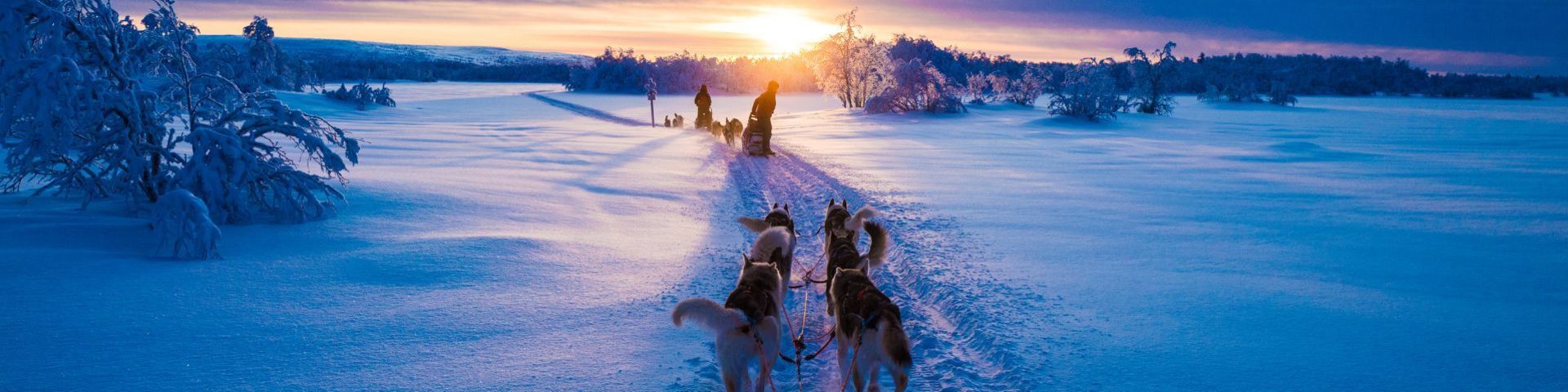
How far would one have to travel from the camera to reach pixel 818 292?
5234mm

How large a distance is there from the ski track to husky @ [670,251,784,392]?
0.31 metres

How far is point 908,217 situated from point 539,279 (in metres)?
4.10

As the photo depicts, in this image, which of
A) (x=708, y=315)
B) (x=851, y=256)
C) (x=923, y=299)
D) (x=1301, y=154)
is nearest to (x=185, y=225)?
(x=708, y=315)

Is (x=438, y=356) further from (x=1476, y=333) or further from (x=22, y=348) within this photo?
(x=1476, y=333)

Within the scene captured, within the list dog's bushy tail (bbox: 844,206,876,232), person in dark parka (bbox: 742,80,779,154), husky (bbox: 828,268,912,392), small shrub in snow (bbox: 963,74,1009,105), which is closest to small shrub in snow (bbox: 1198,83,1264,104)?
small shrub in snow (bbox: 963,74,1009,105)

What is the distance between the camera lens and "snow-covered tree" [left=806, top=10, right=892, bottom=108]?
33844mm

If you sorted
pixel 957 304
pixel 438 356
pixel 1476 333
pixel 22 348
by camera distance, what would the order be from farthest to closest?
pixel 957 304, pixel 1476 333, pixel 438 356, pixel 22 348

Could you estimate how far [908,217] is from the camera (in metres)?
7.48

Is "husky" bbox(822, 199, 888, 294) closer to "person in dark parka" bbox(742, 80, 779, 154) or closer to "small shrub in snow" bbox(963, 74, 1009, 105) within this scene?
"person in dark parka" bbox(742, 80, 779, 154)

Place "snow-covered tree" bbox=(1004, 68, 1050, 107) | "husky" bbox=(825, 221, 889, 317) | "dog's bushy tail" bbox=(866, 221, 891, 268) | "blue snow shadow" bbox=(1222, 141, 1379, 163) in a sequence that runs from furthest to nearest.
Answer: "snow-covered tree" bbox=(1004, 68, 1050, 107)
"blue snow shadow" bbox=(1222, 141, 1379, 163)
"dog's bushy tail" bbox=(866, 221, 891, 268)
"husky" bbox=(825, 221, 889, 317)

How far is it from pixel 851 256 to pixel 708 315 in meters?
1.52

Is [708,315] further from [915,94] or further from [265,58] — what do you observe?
[265,58]

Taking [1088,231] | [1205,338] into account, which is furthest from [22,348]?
[1088,231]

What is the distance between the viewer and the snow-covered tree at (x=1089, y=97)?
76.2ft
